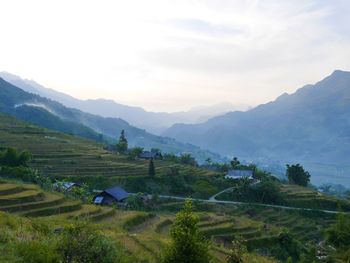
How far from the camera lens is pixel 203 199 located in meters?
78.4

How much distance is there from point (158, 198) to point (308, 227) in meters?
24.1

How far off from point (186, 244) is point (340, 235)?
127 feet

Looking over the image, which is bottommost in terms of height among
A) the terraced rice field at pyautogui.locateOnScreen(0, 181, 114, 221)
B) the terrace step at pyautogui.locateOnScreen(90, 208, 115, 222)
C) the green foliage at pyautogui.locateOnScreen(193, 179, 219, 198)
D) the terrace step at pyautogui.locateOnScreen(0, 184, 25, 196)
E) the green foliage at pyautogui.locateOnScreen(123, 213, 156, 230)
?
the green foliage at pyautogui.locateOnScreen(193, 179, 219, 198)

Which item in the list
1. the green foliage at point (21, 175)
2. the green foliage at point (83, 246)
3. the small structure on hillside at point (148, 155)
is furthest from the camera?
the small structure on hillside at point (148, 155)

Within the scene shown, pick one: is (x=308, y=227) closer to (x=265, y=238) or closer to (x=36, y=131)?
(x=265, y=238)

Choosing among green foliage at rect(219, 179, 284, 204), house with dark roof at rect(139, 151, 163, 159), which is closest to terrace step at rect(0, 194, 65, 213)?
green foliage at rect(219, 179, 284, 204)

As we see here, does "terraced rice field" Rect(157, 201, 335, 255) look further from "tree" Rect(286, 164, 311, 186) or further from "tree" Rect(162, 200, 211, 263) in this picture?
"tree" Rect(286, 164, 311, 186)

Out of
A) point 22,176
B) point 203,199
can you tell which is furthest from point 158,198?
point 22,176

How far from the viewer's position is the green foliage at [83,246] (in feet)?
51.9

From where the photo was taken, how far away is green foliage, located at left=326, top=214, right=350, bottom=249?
51.2m

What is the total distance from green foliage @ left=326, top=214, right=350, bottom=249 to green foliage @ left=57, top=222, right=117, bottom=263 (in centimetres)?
4135

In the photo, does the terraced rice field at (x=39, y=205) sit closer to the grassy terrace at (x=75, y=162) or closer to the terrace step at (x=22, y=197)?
the terrace step at (x=22, y=197)

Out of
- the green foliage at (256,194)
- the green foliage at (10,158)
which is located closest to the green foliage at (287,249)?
the green foliage at (256,194)

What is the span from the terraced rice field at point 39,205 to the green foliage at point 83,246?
1761cm
